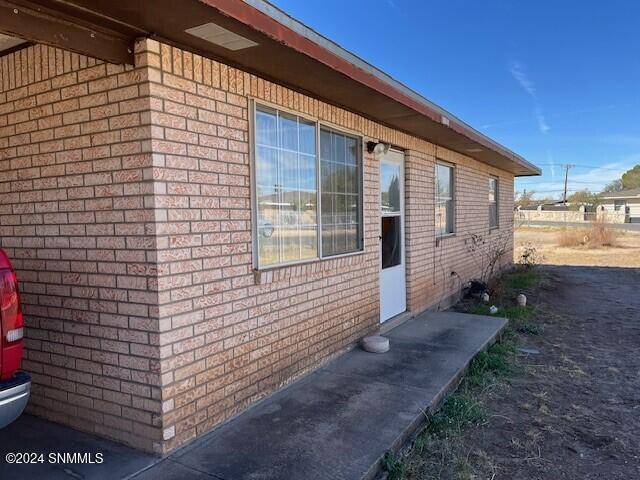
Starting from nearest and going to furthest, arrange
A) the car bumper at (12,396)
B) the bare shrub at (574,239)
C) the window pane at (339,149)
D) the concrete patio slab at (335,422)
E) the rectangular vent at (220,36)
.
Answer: the car bumper at (12,396) < the rectangular vent at (220,36) < the concrete patio slab at (335,422) < the window pane at (339,149) < the bare shrub at (574,239)

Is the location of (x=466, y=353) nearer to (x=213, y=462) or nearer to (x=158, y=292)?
(x=213, y=462)

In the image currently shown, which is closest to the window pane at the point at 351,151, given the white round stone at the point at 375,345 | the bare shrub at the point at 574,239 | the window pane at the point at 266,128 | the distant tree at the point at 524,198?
the window pane at the point at 266,128

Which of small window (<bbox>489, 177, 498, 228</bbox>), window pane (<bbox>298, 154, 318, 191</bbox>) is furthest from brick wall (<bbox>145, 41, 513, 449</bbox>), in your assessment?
small window (<bbox>489, 177, 498, 228</bbox>)

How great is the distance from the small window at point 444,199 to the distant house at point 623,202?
5266 cm

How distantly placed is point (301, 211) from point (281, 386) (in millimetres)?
1628

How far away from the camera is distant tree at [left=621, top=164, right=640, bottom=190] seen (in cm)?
6877

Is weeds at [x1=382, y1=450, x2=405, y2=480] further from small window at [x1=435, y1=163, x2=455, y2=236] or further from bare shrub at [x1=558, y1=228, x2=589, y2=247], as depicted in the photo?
bare shrub at [x1=558, y1=228, x2=589, y2=247]

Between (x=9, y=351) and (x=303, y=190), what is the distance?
266 centimetres

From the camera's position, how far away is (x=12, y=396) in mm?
2285

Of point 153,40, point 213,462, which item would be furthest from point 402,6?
point 213,462

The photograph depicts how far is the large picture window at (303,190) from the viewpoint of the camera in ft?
12.2

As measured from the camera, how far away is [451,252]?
27.1 feet

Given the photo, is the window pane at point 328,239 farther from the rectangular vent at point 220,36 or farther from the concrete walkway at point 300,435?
the rectangular vent at point 220,36

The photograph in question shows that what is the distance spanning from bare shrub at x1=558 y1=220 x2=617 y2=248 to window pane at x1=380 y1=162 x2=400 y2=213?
65.6ft
